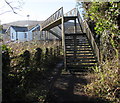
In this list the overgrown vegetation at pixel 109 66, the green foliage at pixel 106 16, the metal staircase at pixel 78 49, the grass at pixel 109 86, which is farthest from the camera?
the metal staircase at pixel 78 49

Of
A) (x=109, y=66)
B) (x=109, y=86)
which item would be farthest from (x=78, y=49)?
(x=109, y=86)

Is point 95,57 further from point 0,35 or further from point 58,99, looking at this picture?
point 0,35

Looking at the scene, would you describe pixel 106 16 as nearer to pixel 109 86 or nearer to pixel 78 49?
pixel 109 86

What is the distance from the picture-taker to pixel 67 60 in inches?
262

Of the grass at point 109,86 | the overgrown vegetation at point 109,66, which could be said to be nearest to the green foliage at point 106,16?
the overgrown vegetation at point 109,66

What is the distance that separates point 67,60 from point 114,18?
3.30 meters

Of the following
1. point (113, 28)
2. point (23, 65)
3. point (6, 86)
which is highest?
point (113, 28)

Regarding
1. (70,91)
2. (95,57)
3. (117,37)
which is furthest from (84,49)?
(70,91)

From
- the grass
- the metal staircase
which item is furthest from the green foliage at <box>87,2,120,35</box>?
the metal staircase

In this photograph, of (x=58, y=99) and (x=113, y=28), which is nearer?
(x=58, y=99)

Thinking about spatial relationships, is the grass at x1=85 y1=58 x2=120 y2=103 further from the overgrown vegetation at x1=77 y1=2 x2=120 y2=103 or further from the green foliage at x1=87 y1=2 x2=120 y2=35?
the green foliage at x1=87 y1=2 x2=120 y2=35

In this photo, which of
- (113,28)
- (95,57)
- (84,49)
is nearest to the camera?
(113,28)

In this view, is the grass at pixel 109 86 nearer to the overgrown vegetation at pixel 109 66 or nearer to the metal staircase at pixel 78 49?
the overgrown vegetation at pixel 109 66

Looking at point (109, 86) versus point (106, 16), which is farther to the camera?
point (106, 16)
